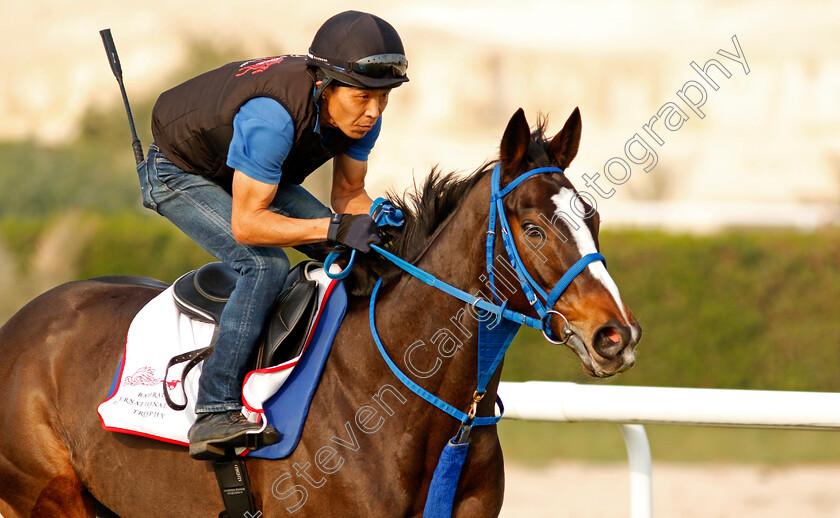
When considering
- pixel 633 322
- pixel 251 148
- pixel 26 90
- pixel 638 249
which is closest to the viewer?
pixel 633 322

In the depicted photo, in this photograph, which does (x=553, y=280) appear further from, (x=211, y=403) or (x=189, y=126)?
(x=189, y=126)

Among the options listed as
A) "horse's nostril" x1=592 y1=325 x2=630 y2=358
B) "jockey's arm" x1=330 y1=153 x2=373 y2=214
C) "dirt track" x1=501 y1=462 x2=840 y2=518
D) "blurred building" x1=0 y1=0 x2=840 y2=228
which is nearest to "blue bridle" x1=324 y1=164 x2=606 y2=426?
"horse's nostril" x1=592 y1=325 x2=630 y2=358

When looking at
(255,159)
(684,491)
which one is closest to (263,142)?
(255,159)

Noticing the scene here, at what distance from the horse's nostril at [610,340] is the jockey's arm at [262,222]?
1.01 meters

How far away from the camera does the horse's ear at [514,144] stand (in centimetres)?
292

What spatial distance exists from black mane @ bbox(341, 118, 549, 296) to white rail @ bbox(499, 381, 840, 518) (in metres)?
1.17

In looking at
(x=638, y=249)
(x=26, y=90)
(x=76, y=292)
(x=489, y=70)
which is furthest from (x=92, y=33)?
(x=76, y=292)

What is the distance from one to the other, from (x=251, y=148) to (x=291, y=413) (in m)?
0.91

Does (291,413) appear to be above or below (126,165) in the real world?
below

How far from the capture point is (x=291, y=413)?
122 inches

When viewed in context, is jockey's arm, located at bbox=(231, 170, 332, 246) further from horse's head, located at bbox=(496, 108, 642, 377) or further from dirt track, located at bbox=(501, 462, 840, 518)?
dirt track, located at bbox=(501, 462, 840, 518)

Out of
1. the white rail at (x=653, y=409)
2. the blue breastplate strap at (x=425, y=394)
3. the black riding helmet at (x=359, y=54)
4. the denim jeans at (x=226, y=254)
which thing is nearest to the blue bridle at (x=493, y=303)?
the blue breastplate strap at (x=425, y=394)

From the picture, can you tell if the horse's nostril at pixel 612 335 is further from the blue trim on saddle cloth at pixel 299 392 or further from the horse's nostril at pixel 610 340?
the blue trim on saddle cloth at pixel 299 392

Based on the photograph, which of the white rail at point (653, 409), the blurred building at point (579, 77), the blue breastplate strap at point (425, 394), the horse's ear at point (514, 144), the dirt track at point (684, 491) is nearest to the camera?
the horse's ear at point (514, 144)
